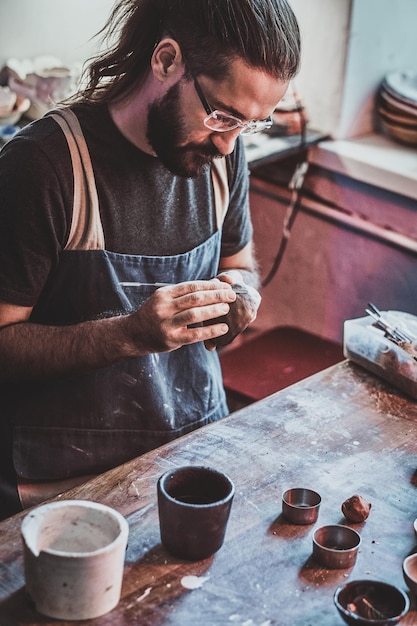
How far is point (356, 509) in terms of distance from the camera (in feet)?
6.29

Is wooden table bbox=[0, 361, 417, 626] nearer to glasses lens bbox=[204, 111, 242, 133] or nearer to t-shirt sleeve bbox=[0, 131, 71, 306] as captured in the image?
t-shirt sleeve bbox=[0, 131, 71, 306]

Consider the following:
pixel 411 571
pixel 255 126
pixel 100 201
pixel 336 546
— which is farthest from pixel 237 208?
pixel 411 571

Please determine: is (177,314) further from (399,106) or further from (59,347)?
(399,106)

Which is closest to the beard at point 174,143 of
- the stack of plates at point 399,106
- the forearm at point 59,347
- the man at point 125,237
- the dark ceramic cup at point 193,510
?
the man at point 125,237

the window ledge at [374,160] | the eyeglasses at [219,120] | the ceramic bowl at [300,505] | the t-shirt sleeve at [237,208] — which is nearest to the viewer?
the ceramic bowl at [300,505]

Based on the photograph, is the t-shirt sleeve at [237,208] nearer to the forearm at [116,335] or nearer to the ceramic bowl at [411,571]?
the forearm at [116,335]

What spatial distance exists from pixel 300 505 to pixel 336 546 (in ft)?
0.46

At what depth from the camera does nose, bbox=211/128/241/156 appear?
2256 mm

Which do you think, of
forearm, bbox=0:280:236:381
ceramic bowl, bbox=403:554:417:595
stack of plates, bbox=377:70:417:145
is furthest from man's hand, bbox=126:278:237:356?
stack of plates, bbox=377:70:417:145

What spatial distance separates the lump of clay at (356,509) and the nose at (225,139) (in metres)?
0.92

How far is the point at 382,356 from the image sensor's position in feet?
8.20

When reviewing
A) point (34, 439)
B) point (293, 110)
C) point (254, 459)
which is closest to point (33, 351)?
point (34, 439)

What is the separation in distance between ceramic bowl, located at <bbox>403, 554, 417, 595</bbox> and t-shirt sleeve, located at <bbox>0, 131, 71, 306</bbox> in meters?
1.07

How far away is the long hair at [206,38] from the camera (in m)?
2.11
